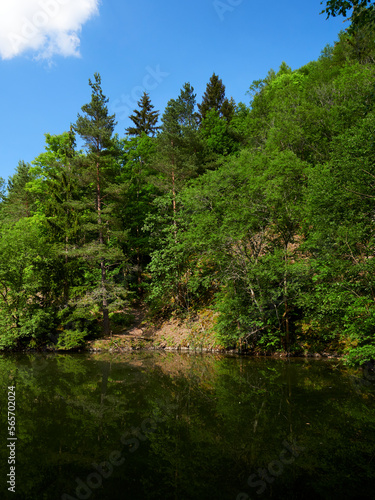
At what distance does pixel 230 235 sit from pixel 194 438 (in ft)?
39.6

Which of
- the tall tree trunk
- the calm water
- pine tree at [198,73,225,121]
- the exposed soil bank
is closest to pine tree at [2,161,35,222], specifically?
the tall tree trunk

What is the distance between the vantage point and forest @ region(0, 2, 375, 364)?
11.0 meters

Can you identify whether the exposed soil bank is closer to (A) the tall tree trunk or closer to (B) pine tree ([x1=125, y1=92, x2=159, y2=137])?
(A) the tall tree trunk

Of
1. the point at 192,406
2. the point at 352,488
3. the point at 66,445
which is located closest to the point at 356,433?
the point at 352,488

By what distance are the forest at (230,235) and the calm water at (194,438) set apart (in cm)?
362

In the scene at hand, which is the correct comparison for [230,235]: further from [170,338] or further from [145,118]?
[145,118]

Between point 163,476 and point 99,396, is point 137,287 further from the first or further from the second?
point 163,476

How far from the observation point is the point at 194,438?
5.64 m

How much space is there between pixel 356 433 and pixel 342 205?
774 centimetres

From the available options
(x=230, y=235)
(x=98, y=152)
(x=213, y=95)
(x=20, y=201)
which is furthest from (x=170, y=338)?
(x=213, y=95)

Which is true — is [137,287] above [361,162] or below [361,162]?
below

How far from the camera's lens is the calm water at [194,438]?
13.3 ft

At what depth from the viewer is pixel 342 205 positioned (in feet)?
36.0

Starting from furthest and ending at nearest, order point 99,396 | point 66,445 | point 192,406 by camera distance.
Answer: point 99,396
point 192,406
point 66,445
